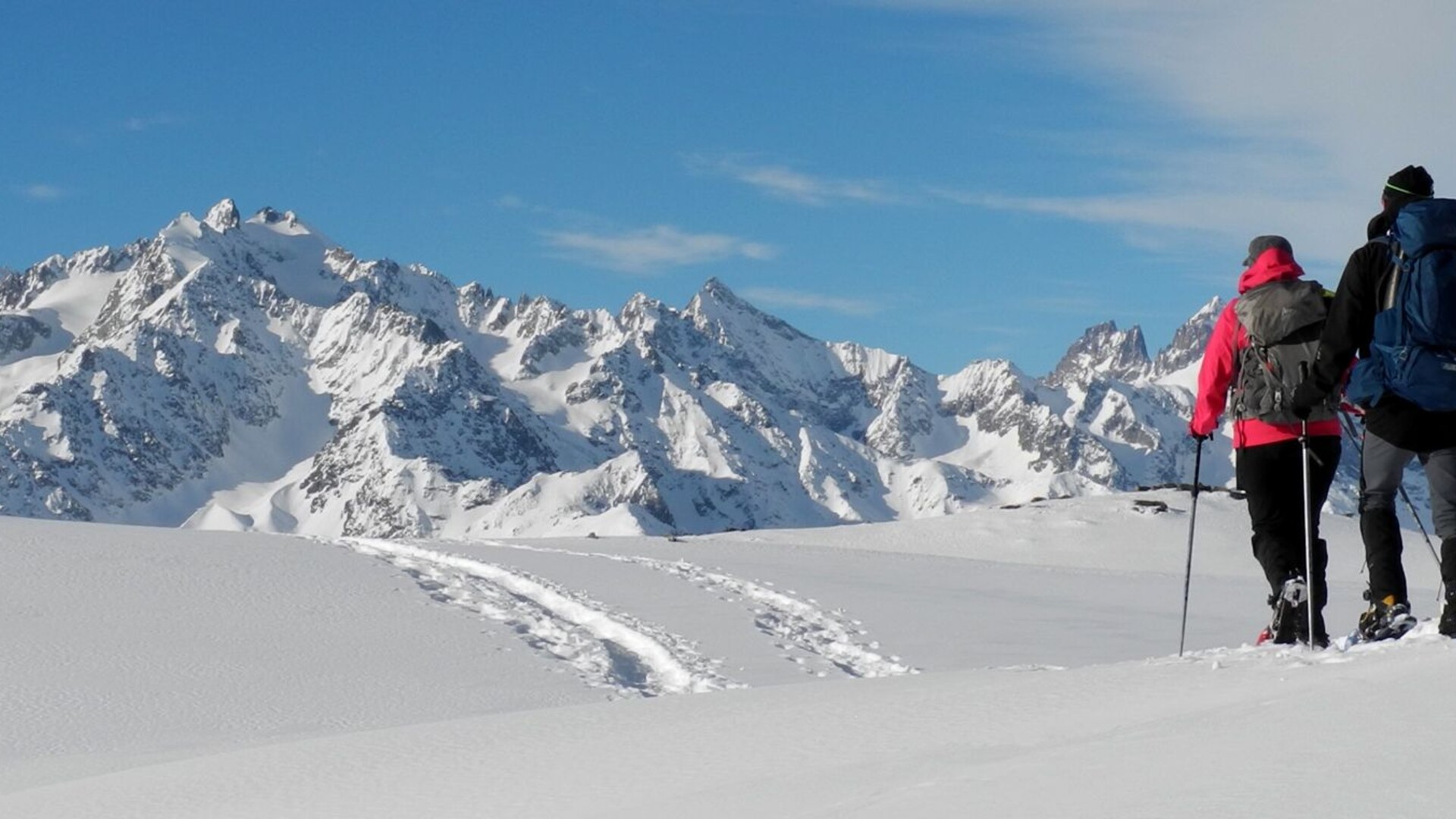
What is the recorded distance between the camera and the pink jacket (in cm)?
825

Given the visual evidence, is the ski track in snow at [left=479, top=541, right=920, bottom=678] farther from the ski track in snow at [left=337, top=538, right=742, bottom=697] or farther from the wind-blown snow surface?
the ski track in snow at [left=337, top=538, right=742, bottom=697]

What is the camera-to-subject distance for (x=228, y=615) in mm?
13398

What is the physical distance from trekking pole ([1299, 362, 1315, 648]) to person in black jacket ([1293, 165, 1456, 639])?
0.35 meters

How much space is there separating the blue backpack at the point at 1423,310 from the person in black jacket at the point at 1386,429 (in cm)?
13

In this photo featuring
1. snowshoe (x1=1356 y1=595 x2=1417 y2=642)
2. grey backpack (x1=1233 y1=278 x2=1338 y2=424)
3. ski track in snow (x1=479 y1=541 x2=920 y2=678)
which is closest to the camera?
snowshoe (x1=1356 y1=595 x2=1417 y2=642)

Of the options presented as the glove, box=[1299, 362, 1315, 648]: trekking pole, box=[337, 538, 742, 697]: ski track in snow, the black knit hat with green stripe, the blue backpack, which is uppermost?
the black knit hat with green stripe

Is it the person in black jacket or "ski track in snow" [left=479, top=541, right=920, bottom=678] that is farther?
"ski track in snow" [left=479, top=541, right=920, bottom=678]

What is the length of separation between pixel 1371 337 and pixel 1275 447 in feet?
4.40

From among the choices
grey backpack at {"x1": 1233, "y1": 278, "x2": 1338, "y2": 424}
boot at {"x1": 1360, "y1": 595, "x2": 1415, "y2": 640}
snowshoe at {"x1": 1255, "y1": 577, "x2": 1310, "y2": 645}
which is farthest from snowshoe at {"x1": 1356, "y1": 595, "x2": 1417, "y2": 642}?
grey backpack at {"x1": 1233, "y1": 278, "x2": 1338, "y2": 424}

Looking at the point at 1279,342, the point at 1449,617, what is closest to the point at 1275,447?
the point at 1279,342

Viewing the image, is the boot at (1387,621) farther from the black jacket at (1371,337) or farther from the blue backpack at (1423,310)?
the blue backpack at (1423,310)

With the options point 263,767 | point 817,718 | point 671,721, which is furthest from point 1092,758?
point 263,767

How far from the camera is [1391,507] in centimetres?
757

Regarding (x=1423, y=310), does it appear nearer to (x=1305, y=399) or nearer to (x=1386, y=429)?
(x=1386, y=429)
